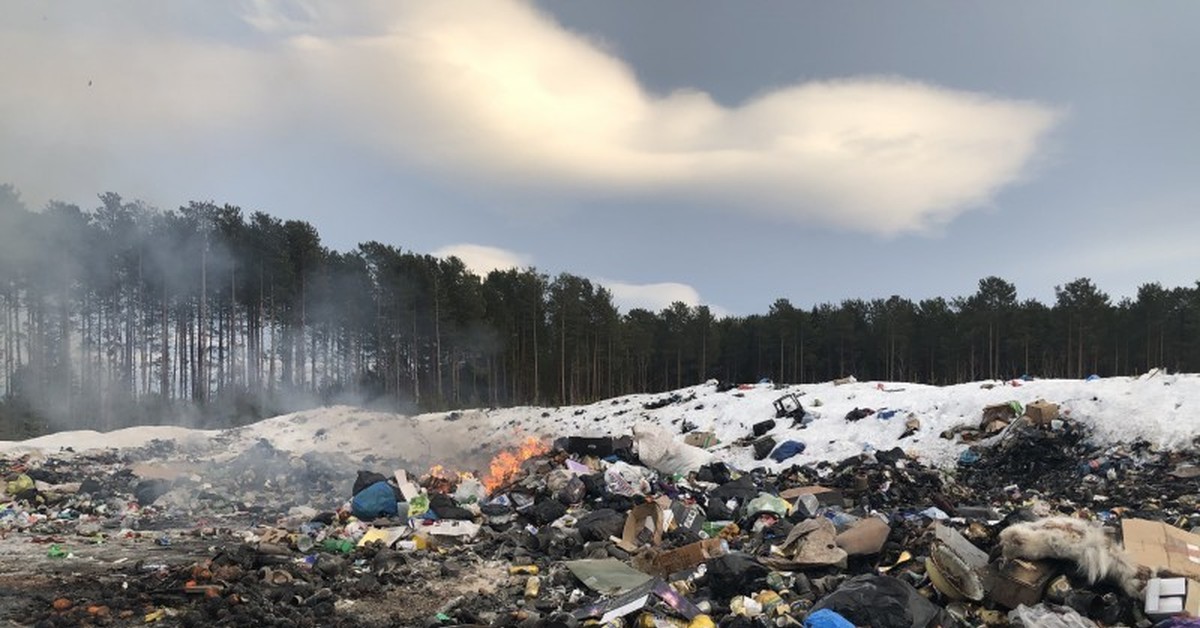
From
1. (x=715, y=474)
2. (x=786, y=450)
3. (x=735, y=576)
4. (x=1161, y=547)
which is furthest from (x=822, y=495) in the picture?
(x=786, y=450)

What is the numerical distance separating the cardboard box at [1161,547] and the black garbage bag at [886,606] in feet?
4.33

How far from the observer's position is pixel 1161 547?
442cm

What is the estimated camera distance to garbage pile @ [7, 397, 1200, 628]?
435 centimetres

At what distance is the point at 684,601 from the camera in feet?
15.8

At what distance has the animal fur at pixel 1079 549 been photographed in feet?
13.7

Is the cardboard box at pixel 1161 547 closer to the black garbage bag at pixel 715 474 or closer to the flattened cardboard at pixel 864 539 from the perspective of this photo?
the flattened cardboard at pixel 864 539

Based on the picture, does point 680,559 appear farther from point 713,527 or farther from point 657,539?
point 713,527

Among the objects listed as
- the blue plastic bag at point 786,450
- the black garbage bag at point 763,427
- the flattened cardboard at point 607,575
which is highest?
the flattened cardboard at point 607,575

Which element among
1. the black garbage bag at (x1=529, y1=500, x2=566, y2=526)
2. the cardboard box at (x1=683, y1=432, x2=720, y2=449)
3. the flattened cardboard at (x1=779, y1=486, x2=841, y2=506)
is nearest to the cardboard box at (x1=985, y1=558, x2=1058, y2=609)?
the flattened cardboard at (x1=779, y1=486, x2=841, y2=506)

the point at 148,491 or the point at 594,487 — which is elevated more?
the point at 594,487

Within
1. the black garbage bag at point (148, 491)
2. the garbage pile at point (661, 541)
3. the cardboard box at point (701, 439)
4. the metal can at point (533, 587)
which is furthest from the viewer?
the cardboard box at point (701, 439)

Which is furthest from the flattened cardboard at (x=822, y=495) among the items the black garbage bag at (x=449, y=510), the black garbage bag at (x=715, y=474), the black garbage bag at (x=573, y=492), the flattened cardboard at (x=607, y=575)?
the black garbage bag at (x=449, y=510)

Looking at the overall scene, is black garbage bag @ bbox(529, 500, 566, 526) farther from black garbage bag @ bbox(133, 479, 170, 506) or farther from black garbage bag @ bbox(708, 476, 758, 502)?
black garbage bag @ bbox(133, 479, 170, 506)

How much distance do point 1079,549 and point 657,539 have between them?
367cm
